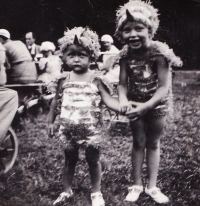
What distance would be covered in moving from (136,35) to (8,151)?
1.15 meters

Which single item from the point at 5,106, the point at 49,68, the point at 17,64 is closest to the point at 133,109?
the point at 5,106

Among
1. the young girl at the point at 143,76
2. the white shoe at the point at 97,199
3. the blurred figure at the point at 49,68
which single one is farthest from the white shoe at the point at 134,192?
the blurred figure at the point at 49,68

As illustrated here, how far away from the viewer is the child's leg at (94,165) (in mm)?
1833

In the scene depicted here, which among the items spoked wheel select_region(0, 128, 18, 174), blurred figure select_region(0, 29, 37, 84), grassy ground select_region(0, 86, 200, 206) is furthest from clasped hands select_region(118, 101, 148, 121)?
blurred figure select_region(0, 29, 37, 84)

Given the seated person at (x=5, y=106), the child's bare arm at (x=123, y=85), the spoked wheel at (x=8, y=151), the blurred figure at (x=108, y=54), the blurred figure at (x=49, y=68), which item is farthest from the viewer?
the blurred figure at (x=49, y=68)

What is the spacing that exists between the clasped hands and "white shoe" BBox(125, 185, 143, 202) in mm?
389

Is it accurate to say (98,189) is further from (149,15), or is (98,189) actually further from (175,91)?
(175,91)

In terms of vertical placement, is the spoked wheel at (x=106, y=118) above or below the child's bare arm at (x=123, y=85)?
below

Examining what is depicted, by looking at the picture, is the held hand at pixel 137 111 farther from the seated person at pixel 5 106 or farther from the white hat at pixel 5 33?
the white hat at pixel 5 33

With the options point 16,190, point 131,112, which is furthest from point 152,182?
point 16,190

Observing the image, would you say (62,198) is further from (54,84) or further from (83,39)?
(83,39)

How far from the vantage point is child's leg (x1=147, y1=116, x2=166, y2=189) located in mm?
1860

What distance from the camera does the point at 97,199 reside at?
185 cm

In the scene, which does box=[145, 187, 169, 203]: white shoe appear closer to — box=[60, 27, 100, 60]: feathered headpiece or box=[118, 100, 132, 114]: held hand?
box=[118, 100, 132, 114]: held hand
